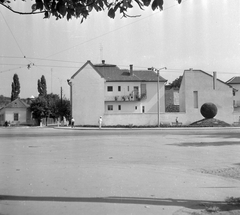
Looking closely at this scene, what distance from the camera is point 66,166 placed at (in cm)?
1059

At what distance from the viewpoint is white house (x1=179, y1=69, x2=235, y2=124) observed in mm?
55469

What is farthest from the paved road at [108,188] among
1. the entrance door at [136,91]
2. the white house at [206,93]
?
the entrance door at [136,91]

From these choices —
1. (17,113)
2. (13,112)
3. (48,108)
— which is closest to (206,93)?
(48,108)

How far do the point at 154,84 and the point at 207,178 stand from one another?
5496cm

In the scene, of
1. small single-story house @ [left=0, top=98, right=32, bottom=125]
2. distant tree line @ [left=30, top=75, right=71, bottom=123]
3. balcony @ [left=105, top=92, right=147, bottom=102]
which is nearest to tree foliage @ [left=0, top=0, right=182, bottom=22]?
balcony @ [left=105, top=92, right=147, bottom=102]

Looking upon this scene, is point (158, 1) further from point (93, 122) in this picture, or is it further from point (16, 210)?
point (93, 122)

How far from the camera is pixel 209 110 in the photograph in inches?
2042

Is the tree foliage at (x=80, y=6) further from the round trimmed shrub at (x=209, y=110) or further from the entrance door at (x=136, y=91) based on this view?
the entrance door at (x=136, y=91)

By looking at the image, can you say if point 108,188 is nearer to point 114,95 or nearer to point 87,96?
point 87,96

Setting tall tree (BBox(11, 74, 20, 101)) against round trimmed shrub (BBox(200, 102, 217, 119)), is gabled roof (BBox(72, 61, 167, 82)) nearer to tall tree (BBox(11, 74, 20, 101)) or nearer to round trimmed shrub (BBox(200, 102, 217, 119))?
round trimmed shrub (BBox(200, 102, 217, 119))

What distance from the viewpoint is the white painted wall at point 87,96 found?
55469 mm

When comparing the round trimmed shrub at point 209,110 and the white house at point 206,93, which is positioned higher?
the white house at point 206,93

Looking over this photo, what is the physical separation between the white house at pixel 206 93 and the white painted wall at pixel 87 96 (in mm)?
13509

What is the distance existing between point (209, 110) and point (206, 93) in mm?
5073
